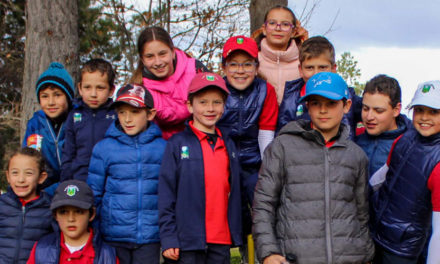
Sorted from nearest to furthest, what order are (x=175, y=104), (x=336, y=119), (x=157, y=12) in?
(x=336, y=119) < (x=175, y=104) < (x=157, y=12)

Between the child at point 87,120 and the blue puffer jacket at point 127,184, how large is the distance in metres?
0.26

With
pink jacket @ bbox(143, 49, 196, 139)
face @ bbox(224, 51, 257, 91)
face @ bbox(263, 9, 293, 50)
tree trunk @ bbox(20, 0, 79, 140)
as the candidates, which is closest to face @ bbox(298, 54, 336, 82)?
face @ bbox(224, 51, 257, 91)

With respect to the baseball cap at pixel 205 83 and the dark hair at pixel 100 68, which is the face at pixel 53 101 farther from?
the baseball cap at pixel 205 83

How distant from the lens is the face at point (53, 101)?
404 centimetres

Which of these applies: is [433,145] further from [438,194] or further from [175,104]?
[175,104]

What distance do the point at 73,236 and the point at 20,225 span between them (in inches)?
18.2

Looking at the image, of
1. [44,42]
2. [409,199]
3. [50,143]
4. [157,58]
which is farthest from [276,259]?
[44,42]

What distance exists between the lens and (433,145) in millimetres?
2961

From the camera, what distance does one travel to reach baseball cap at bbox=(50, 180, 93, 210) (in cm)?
332

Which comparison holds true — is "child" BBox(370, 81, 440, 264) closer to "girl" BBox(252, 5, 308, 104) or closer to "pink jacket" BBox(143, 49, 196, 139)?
"girl" BBox(252, 5, 308, 104)

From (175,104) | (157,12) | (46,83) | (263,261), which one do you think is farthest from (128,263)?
(157,12)

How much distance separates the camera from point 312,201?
282cm

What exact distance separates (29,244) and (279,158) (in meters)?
2.08

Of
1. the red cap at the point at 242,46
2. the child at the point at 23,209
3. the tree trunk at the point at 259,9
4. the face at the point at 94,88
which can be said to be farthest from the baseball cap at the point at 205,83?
the tree trunk at the point at 259,9
